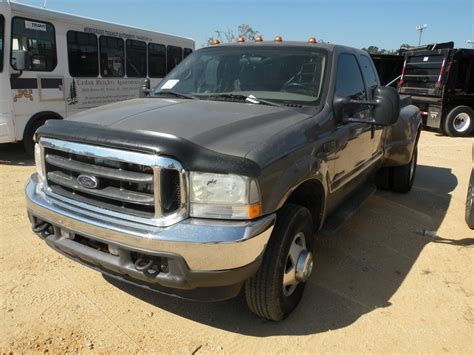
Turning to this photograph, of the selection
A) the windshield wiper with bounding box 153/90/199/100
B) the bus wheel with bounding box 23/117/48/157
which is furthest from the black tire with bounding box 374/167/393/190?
the bus wheel with bounding box 23/117/48/157

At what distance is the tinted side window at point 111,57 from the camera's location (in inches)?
384

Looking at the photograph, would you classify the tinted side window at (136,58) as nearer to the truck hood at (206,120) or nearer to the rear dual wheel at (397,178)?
the rear dual wheel at (397,178)

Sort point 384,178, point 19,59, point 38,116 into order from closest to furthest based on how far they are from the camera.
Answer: point 384,178 → point 19,59 → point 38,116

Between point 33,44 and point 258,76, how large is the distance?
20.2 feet

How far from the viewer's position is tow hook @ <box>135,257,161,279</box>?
2.42 metres

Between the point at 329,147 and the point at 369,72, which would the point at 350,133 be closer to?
the point at 329,147

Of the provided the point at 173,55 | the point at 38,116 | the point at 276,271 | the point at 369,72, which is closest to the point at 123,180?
the point at 276,271

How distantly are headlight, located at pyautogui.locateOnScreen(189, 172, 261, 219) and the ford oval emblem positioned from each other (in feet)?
2.10

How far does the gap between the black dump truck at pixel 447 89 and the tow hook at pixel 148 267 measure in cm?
1186

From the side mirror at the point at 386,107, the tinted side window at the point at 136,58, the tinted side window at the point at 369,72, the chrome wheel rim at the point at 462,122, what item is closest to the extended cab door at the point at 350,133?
the tinted side window at the point at 369,72

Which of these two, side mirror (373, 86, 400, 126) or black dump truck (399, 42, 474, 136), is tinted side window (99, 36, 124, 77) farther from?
black dump truck (399, 42, 474, 136)

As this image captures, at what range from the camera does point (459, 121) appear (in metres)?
12.6

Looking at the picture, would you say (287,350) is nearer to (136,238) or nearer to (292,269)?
(292,269)

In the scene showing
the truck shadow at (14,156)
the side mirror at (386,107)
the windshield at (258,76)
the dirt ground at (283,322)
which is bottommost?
the dirt ground at (283,322)
